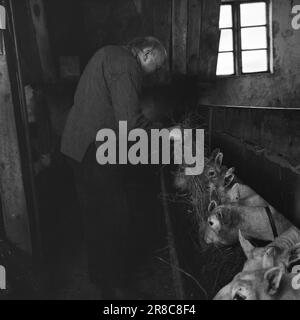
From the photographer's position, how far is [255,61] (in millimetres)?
7574

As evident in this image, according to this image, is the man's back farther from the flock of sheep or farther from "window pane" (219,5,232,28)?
"window pane" (219,5,232,28)

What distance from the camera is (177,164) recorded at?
14.4ft

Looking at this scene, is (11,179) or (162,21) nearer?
(11,179)

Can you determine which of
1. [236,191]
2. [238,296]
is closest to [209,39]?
[236,191]

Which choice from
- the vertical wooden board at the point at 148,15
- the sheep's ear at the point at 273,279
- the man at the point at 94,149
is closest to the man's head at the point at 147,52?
the man at the point at 94,149

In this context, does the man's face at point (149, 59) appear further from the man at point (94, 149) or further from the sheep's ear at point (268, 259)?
the sheep's ear at point (268, 259)

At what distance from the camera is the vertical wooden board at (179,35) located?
5.79 m

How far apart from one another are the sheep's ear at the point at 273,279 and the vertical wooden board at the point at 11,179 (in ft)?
6.29

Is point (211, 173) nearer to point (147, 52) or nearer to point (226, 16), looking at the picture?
point (147, 52)

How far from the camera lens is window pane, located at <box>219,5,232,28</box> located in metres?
7.35

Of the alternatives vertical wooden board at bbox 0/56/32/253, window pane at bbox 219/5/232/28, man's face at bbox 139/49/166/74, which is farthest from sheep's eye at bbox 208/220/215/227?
window pane at bbox 219/5/232/28

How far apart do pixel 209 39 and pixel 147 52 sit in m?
3.53
